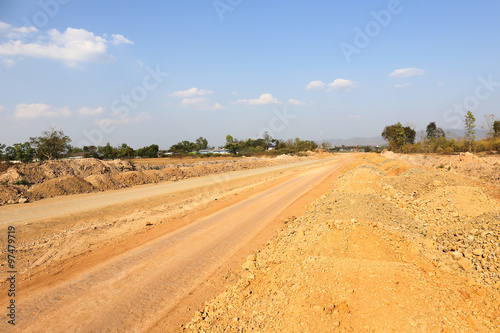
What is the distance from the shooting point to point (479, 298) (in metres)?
4.12

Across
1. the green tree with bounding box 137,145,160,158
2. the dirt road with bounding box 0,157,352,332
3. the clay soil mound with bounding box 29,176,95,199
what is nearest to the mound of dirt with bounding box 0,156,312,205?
the clay soil mound with bounding box 29,176,95,199

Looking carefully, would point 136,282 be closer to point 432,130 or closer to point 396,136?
point 396,136

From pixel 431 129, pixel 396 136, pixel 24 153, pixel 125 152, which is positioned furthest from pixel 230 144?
pixel 431 129

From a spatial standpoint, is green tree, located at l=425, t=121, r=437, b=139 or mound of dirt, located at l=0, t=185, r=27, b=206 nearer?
mound of dirt, located at l=0, t=185, r=27, b=206

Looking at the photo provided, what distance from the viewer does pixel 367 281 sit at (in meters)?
4.32

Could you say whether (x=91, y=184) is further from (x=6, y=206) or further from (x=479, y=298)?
(x=479, y=298)

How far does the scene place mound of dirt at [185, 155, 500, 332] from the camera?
3.65m

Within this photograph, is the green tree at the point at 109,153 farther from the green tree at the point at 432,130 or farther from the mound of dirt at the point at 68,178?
the green tree at the point at 432,130

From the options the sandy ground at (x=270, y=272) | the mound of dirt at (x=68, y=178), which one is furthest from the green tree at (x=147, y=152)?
the sandy ground at (x=270, y=272)

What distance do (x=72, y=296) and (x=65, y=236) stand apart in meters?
4.94

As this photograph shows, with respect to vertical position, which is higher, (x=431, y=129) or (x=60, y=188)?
(x=431, y=129)

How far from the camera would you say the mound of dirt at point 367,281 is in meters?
3.65

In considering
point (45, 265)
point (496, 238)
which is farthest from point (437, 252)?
point (45, 265)

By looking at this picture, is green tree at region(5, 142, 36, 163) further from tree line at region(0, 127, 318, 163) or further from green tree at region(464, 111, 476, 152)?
green tree at region(464, 111, 476, 152)
